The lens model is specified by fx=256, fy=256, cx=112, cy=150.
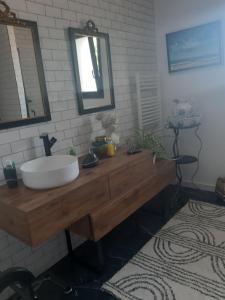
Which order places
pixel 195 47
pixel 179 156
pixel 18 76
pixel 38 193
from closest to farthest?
pixel 38 193
pixel 18 76
pixel 195 47
pixel 179 156

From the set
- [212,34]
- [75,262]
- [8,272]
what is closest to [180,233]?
[75,262]

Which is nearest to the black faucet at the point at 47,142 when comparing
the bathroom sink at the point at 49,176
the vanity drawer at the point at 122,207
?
the bathroom sink at the point at 49,176

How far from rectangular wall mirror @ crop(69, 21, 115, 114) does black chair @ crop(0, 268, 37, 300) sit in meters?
1.35

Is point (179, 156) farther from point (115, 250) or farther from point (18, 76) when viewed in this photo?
point (18, 76)

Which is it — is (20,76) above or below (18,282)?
above

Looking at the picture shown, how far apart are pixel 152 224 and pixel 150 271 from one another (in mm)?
682

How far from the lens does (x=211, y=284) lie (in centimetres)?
175

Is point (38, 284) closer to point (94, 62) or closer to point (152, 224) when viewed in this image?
point (152, 224)

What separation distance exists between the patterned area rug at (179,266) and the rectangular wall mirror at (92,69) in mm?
1354

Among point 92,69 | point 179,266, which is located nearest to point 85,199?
point 179,266

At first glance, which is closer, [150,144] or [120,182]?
[120,182]

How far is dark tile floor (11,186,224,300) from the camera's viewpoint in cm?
183

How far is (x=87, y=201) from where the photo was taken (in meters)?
1.68

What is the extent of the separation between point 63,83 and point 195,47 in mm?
1652
